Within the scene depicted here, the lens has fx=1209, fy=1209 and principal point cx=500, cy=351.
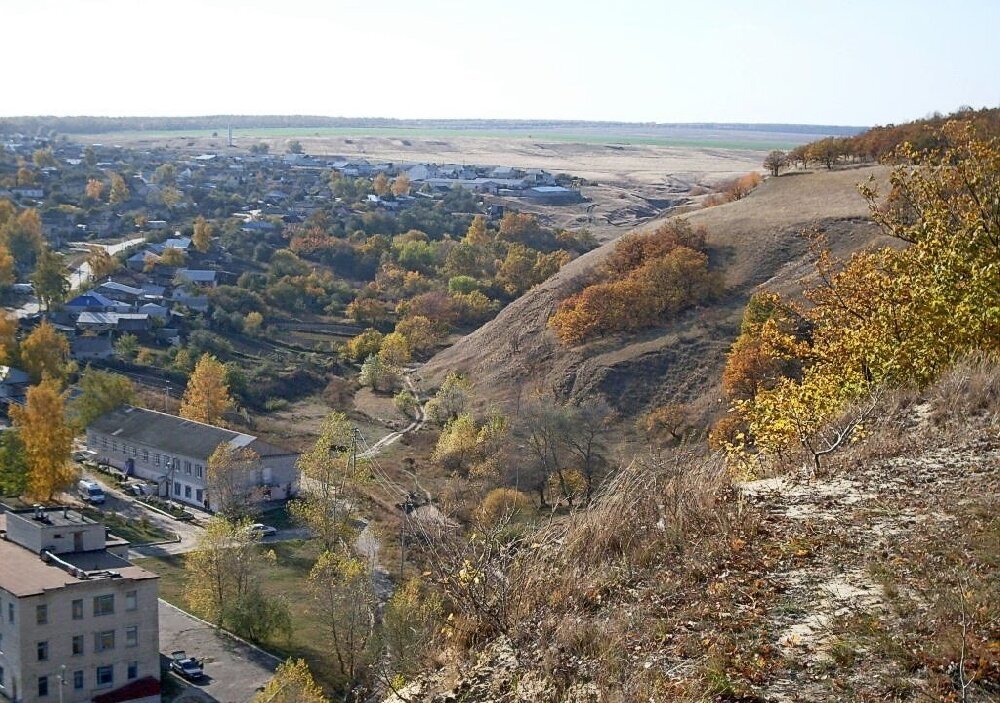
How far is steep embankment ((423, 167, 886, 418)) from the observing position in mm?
35812

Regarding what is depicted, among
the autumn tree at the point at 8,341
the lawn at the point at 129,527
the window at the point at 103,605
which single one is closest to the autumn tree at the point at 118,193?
the autumn tree at the point at 8,341

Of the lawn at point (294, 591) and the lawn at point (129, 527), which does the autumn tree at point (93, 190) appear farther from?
the lawn at point (294, 591)

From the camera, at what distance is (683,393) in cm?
3475

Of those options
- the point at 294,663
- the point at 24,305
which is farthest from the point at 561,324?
the point at 24,305

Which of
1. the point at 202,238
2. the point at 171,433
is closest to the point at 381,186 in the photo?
the point at 202,238

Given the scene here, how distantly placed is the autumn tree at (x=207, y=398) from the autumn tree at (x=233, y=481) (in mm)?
6018

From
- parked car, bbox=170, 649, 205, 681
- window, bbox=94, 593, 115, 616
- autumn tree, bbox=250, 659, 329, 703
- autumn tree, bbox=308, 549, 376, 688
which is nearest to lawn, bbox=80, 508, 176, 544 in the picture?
parked car, bbox=170, 649, 205, 681

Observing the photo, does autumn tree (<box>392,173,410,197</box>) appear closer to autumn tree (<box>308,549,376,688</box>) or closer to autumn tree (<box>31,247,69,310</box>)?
autumn tree (<box>31,247,69,310</box>)

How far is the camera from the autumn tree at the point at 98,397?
3822cm

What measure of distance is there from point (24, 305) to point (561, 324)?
29.5m

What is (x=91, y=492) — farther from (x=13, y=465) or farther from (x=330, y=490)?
(x=330, y=490)

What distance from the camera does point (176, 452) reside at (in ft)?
113

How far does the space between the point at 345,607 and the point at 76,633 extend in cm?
450

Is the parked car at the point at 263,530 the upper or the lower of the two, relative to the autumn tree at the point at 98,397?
lower
